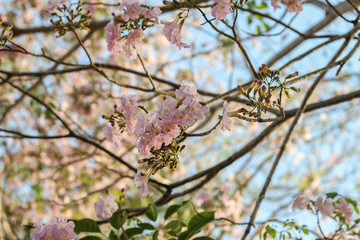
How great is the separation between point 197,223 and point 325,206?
0.79 m

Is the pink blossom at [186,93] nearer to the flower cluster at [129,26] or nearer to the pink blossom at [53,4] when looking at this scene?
the flower cluster at [129,26]

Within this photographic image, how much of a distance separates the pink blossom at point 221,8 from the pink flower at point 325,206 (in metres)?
1.10

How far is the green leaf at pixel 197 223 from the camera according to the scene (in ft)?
4.82

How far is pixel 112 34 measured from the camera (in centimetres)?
155

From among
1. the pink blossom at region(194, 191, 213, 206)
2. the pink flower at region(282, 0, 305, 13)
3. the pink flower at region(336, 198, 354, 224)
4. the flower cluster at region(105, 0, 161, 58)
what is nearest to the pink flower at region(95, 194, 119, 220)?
the flower cluster at region(105, 0, 161, 58)

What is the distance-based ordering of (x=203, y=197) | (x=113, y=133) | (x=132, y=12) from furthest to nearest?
(x=203, y=197)
(x=113, y=133)
(x=132, y=12)

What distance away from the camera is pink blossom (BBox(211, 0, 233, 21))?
1.34m

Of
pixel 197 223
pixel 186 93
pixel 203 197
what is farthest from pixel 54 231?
pixel 203 197

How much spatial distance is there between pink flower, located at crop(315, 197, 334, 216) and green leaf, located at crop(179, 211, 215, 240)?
0.73m

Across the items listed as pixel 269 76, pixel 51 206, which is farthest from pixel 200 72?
pixel 269 76

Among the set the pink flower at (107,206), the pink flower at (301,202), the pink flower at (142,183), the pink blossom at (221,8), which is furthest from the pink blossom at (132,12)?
the pink flower at (301,202)

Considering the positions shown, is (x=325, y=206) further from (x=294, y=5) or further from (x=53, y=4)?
(x=53, y=4)

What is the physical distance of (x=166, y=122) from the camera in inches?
47.0

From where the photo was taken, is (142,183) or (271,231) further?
(271,231)
